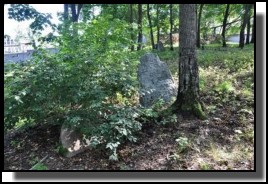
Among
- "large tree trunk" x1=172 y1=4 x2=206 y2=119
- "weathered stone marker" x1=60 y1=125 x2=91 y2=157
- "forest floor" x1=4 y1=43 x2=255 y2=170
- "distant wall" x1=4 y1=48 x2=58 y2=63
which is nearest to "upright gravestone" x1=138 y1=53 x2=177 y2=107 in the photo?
"large tree trunk" x1=172 y1=4 x2=206 y2=119

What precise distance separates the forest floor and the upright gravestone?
60cm

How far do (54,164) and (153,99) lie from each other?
1857 mm

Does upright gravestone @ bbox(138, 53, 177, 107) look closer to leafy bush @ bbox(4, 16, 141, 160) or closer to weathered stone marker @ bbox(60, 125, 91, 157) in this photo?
leafy bush @ bbox(4, 16, 141, 160)

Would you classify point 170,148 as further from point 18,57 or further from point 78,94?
point 18,57

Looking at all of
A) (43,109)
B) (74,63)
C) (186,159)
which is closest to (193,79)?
(186,159)

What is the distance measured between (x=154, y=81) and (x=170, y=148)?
1.50 m

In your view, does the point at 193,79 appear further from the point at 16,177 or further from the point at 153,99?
the point at 16,177

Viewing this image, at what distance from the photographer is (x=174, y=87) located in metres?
4.99

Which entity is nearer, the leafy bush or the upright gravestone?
the leafy bush

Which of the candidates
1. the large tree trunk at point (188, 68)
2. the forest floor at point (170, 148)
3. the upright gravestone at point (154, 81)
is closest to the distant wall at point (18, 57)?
the forest floor at point (170, 148)

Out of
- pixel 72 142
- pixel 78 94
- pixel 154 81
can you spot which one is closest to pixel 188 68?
pixel 154 81

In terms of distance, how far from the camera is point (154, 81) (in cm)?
503

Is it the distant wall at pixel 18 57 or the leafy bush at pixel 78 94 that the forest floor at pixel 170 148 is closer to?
the leafy bush at pixel 78 94

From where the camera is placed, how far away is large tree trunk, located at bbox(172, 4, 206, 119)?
13.5ft
